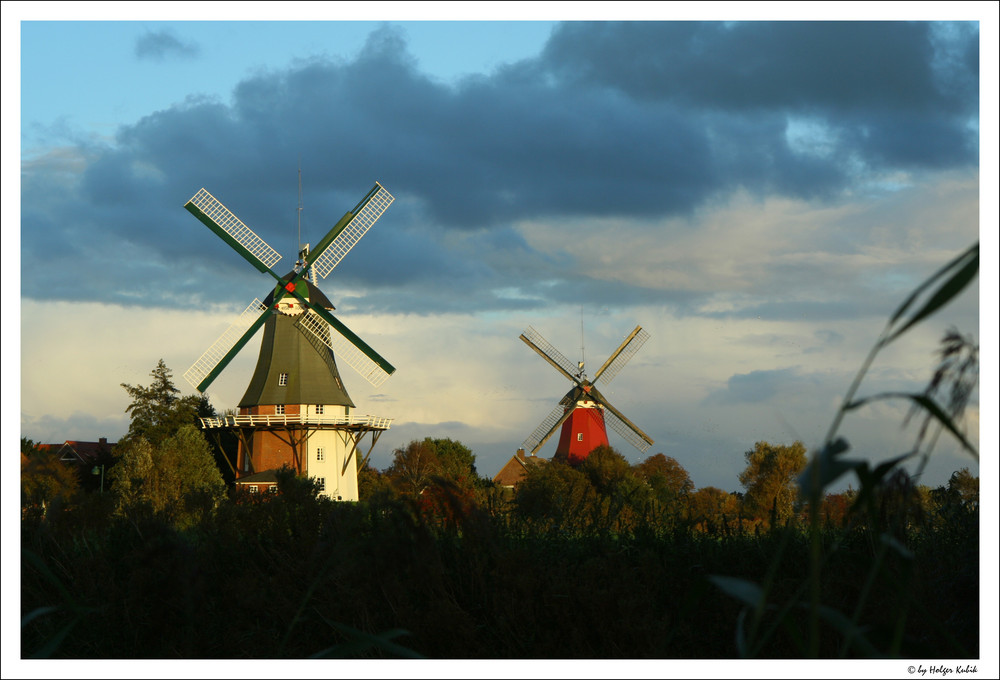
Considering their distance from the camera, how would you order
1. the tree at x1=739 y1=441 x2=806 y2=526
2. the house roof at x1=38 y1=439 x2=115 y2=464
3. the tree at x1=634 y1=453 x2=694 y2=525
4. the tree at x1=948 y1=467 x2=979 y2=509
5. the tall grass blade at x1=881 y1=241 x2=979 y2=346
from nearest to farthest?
the tall grass blade at x1=881 y1=241 x2=979 y2=346, the tree at x1=948 y1=467 x2=979 y2=509, the tree at x1=739 y1=441 x2=806 y2=526, the tree at x1=634 y1=453 x2=694 y2=525, the house roof at x1=38 y1=439 x2=115 y2=464

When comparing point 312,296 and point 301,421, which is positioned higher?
point 312,296

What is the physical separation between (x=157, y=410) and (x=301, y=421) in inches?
285

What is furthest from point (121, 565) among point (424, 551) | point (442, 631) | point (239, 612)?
point (424, 551)

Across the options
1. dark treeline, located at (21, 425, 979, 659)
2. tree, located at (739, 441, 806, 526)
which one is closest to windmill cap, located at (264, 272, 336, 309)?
tree, located at (739, 441, 806, 526)

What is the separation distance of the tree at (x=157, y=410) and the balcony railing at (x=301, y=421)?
3505 millimetres

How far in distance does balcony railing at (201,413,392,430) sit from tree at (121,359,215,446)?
3505 millimetres

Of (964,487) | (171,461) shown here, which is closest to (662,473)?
(171,461)

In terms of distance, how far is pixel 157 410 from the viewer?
30.8 m

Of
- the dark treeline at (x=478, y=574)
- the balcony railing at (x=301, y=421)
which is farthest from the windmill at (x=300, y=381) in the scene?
the dark treeline at (x=478, y=574)

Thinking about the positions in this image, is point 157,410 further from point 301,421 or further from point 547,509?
point 547,509

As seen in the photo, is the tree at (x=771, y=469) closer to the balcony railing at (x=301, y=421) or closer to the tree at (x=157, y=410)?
the balcony railing at (x=301, y=421)

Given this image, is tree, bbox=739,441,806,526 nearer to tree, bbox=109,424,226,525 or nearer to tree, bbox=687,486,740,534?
tree, bbox=687,486,740,534

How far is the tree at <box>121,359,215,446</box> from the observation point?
3025 centimetres

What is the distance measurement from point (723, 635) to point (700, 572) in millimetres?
442
